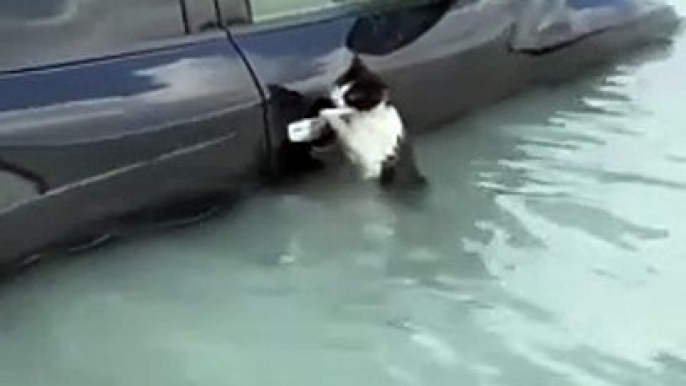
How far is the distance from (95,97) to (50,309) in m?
0.64

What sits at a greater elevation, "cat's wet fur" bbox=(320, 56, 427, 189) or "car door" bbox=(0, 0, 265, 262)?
"car door" bbox=(0, 0, 265, 262)

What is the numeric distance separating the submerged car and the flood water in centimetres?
17

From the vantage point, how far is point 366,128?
17.8 feet

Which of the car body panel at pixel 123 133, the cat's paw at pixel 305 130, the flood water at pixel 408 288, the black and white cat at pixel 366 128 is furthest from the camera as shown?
the black and white cat at pixel 366 128

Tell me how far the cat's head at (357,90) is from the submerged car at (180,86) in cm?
5

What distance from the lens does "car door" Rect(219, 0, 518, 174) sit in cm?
523

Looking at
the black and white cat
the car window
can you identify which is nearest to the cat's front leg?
the black and white cat

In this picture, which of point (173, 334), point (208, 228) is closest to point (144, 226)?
point (208, 228)

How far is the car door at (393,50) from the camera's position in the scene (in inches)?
206

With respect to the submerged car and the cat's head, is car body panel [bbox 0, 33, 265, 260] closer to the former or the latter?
the submerged car

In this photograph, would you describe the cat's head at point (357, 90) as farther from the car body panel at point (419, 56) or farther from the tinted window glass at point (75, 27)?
the tinted window glass at point (75, 27)

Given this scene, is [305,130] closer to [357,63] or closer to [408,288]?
[357,63]

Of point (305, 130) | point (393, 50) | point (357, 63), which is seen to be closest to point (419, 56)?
point (393, 50)

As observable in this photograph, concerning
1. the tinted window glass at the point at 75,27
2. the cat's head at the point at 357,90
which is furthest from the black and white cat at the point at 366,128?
the tinted window glass at the point at 75,27
